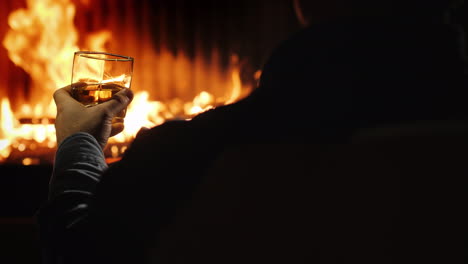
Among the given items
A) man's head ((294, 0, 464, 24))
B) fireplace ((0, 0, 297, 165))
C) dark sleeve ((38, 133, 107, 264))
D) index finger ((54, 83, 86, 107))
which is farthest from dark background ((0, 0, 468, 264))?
man's head ((294, 0, 464, 24))

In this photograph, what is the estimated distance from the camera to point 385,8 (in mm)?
644

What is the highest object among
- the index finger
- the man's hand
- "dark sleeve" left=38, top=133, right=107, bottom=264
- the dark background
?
the dark background

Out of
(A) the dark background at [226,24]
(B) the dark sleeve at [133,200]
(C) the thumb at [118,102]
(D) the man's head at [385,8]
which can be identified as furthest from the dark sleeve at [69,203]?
(A) the dark background at [226,24]

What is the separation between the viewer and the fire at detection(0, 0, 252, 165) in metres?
2.87

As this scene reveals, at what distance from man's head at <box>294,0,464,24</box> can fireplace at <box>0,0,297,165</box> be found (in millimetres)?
2122

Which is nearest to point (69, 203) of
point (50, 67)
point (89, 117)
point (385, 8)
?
point (89, 117)

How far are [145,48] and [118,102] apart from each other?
7.23ft

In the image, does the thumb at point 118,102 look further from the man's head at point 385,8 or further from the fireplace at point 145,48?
the fireplace at point 145,48

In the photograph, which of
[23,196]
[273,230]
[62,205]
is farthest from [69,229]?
[23,196]

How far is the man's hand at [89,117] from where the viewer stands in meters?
0.90

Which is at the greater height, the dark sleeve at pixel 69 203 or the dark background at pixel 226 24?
the dark background at pixel 226 24

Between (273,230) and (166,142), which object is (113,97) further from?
(273,230)

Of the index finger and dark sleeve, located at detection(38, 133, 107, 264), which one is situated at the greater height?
the index finger

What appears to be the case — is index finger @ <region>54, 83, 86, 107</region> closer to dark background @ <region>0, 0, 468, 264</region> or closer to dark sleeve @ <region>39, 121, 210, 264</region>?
dark sleeve @ <region>39, 121, 210, 264</region>
